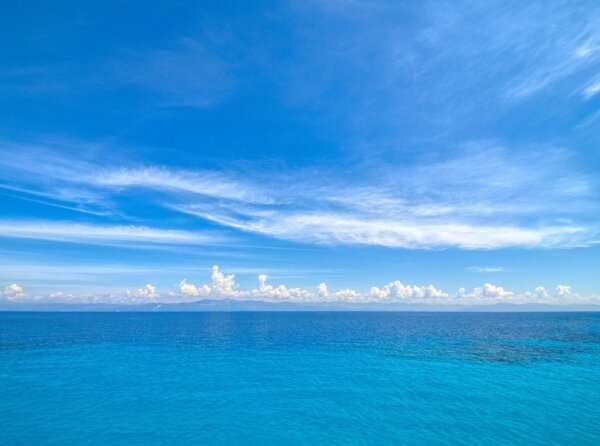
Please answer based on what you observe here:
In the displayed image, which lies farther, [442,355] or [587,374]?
[442,355]

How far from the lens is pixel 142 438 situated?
23641 mm

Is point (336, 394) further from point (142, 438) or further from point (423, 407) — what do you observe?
point (142, 438)

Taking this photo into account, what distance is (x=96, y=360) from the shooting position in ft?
167

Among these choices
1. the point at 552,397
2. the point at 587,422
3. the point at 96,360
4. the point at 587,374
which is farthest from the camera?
the point at 96,360

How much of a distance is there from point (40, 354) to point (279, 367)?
44.3 meters

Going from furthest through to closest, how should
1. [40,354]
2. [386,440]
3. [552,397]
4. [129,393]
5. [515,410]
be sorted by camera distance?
[40,354] → [129,393] → [552,397] → [515,410] → [386,440]

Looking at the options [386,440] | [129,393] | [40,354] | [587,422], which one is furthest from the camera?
[40,354]

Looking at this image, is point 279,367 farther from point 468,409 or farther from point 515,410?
point 515,410

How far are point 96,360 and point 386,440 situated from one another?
47.8 m

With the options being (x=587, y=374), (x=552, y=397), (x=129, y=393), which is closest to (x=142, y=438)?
(x=129, y=393)

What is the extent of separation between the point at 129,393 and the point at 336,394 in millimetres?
21414

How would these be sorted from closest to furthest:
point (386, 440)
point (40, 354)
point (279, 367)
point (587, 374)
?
point (386, 440) → point (587, 374) → point (279, 367) → point (40, 354)

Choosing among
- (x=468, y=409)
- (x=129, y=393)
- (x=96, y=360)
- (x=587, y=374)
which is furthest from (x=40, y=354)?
(x=587, y=374)

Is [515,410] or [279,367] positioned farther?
[279,367]
